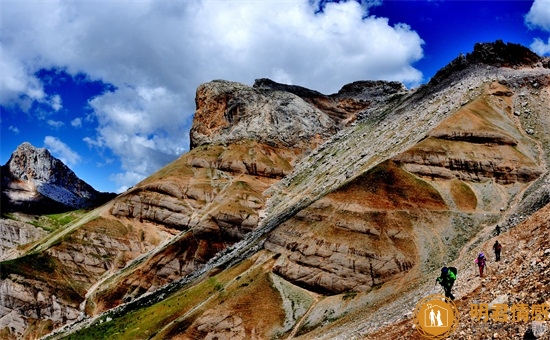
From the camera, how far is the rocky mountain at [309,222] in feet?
187

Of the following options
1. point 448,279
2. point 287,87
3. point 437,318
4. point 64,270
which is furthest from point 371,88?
point 437,318

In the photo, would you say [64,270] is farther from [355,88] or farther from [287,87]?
[355,88]

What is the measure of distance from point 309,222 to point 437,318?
1688 inches

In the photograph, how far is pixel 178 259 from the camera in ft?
346

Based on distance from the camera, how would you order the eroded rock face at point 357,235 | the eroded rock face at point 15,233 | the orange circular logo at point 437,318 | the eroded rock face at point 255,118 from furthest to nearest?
the eroded rock face at point 15,233, the eroded rock face at point 255,118, the eroded rock face at point 357,235, the orange circular logo at point 437,318

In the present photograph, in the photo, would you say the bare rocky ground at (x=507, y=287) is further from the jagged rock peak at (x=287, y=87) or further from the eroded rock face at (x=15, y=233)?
the eroded rock face at (x=15, y=233)

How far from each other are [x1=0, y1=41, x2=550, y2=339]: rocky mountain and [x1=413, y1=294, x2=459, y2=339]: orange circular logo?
128cm

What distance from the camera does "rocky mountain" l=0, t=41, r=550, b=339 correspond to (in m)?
56.9

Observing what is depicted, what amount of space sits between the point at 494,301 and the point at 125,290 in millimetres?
90060

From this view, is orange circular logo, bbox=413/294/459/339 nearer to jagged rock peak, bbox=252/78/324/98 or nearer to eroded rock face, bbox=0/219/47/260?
jagged rock peak, bbox=252/78/324/98

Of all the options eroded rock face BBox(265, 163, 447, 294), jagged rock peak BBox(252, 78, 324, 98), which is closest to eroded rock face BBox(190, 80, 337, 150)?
jagged rock peak BBox(252, 78, 324, 98)

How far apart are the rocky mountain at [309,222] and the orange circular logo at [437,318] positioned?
128 centimetres

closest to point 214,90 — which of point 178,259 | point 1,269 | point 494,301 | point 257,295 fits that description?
point 178,259

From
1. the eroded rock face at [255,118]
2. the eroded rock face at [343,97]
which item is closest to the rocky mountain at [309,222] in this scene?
the eroded rock face at [255,118]
